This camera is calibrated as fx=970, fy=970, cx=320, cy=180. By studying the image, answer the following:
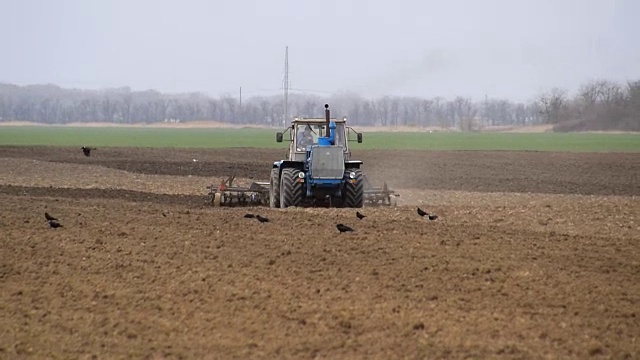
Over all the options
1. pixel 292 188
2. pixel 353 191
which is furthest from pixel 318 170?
pixel 353 191

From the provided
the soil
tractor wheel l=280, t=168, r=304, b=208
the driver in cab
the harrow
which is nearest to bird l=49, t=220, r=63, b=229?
the soil

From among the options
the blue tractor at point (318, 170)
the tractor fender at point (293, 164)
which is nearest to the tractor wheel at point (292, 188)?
the blue tractor at point (318, 170)

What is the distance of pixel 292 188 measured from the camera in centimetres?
2261

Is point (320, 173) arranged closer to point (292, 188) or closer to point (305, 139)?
point (292, 188)

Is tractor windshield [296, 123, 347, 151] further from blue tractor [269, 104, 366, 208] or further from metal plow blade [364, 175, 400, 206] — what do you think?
metal plow blade [364, 175, 400, 206]

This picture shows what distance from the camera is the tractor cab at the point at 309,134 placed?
23578 millimetres

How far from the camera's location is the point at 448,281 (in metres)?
12.5

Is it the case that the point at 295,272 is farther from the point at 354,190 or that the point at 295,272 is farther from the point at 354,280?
the point at 354,190

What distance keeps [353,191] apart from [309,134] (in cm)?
205

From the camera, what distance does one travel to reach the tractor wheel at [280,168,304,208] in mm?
22609

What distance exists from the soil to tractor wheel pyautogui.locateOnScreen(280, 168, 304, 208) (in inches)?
39.2

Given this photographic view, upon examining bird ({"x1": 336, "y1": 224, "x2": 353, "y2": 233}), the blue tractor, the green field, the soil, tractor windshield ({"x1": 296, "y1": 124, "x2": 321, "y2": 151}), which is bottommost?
the green field

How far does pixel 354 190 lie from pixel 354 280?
10.1 meters

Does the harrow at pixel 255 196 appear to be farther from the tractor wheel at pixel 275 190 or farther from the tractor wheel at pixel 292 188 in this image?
the tractor wheel at pixel 292 188
